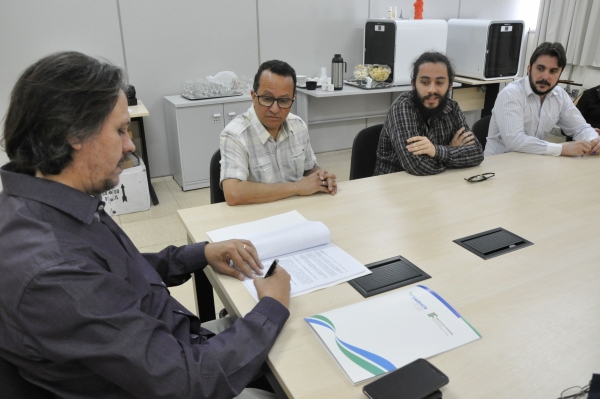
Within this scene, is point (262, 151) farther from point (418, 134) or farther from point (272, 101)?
point (418, 134)

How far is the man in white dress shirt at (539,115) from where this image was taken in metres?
2.49

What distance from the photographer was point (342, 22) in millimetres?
4488

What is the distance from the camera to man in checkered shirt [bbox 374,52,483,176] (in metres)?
2.11

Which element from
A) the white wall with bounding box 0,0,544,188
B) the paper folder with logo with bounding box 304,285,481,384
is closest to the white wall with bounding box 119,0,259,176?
the white wall with bounding box 0,0,544,188

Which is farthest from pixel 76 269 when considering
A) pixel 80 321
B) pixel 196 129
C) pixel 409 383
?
pixel 196 129

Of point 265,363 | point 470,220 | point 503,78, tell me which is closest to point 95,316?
point 265,363

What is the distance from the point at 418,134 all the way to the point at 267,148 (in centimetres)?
78

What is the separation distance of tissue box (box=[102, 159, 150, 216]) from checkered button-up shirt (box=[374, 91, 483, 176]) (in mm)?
1876

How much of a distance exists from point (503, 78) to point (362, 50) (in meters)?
1.45

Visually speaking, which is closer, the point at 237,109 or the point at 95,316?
the point at 95,316

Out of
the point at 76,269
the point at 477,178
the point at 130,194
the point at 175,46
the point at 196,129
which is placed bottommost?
the point at 130,194

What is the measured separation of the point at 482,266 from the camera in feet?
4.35

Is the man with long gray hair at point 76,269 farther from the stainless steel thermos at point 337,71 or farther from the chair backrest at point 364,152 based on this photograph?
the stainless steel thermos at point 337,71

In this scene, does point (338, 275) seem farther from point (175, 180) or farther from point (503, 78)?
point (503, 78)
